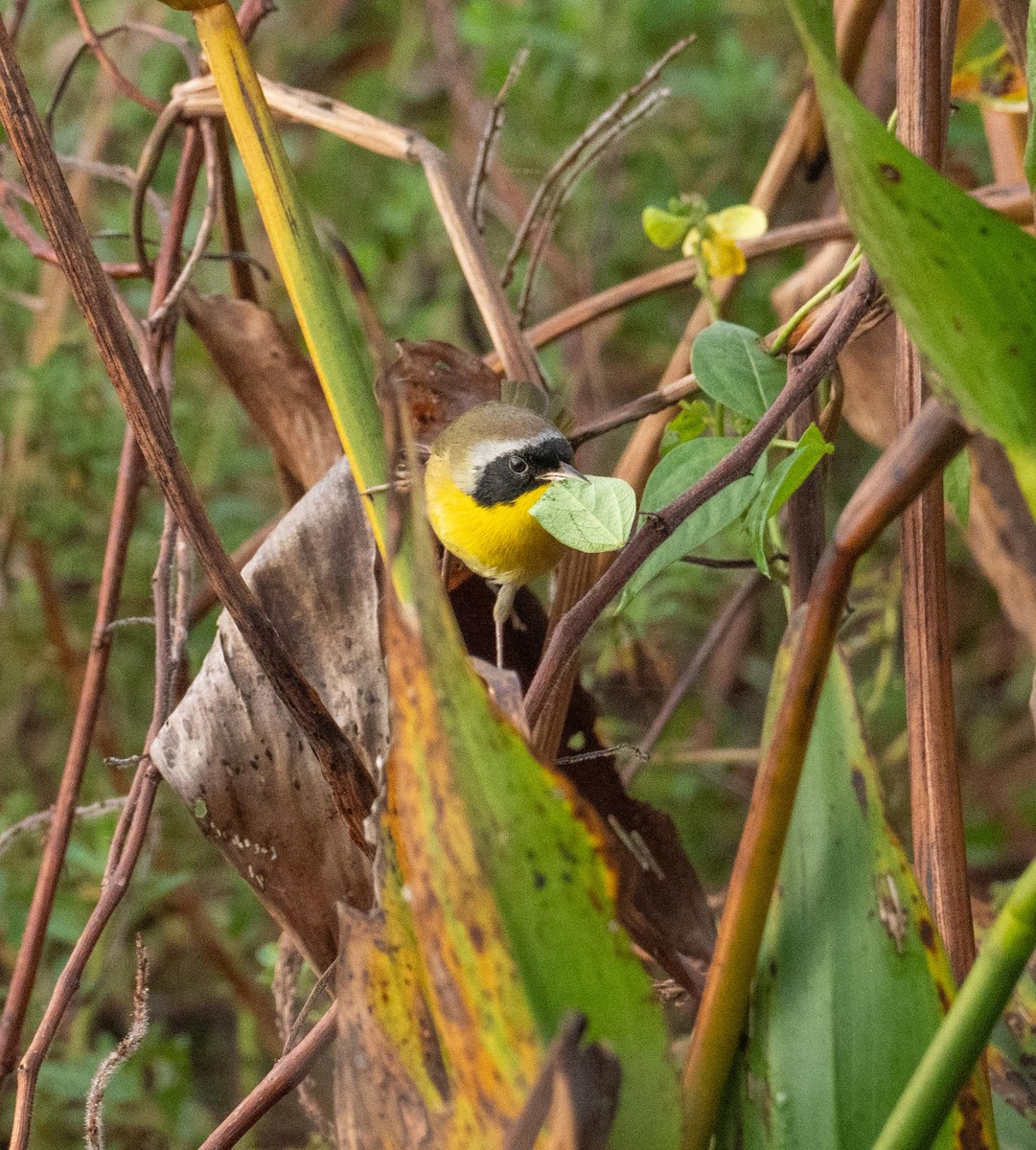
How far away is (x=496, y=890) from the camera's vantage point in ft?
1.17

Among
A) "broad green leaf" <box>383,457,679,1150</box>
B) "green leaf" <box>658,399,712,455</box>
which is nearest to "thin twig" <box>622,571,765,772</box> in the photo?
"green leaf" <box>658,399,712,455</box>

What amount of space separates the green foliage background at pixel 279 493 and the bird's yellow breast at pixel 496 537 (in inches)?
12.6

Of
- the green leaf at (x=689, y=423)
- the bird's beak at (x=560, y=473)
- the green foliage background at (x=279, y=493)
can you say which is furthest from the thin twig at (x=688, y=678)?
the green leaf at (x=689, y=423)

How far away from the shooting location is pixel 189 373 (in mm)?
1771

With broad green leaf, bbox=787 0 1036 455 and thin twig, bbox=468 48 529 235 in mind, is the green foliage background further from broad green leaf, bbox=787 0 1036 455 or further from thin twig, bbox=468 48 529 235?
broad green leaf, bbox=787 0 1036 455

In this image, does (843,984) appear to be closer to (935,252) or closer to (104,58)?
(935,252)

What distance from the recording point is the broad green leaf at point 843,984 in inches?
16.3

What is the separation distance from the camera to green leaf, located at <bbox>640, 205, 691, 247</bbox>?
30.6 inches

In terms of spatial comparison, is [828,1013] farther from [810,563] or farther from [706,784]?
[706,784]

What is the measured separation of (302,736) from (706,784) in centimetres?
99

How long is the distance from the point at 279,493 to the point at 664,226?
84 centimetres

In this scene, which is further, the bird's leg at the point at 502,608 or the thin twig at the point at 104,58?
the thin twig at the point at 104,58

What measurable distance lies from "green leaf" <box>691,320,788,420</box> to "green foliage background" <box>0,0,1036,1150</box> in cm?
51

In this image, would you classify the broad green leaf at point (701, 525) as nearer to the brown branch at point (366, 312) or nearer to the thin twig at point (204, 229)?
the brown branch at point (366, 312)
